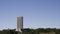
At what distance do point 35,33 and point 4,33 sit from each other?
983 centimetres

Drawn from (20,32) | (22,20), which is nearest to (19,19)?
(22,20)

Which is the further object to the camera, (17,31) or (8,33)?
(17,31)

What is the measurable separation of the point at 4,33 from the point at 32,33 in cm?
893

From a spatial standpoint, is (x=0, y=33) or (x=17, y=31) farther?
(x=17, y=31)

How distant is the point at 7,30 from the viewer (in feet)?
196

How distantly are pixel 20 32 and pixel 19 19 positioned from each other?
4897 millimetres

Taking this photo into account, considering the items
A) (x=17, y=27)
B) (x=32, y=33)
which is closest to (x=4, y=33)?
(x=17, y=27)

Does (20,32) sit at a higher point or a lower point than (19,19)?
lower

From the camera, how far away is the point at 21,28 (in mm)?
60625

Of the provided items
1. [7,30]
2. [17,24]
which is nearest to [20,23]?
[17,24]

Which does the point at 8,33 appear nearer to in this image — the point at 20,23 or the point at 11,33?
the point at 11,33

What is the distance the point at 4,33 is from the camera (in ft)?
188

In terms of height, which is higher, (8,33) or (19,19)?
(19,19)

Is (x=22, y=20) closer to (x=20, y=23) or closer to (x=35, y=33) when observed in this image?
(x=20, y=23)
